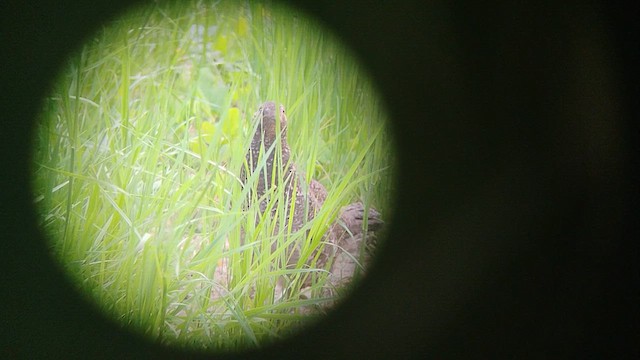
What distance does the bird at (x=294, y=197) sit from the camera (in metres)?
1.42

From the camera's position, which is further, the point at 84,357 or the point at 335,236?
the point at 335,236

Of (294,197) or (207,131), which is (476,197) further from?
(207,131)

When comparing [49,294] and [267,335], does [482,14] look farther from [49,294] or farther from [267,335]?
[49,294]

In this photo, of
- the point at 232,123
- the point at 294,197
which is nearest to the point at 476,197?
the point at 294,197

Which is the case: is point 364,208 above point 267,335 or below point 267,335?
above

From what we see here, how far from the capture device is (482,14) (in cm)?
135

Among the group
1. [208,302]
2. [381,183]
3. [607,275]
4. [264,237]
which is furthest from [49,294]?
[607,275]

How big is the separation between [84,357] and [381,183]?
0.72m

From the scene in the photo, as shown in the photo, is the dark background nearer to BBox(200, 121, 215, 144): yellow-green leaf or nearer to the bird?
the bird

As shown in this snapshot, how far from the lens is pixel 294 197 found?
1.41 meters

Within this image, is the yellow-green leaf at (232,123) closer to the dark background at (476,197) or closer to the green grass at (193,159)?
the green grass at (193,159)

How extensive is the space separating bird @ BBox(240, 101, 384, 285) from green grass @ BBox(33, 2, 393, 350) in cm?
2

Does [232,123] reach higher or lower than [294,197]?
higher

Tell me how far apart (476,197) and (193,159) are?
0.63 m
